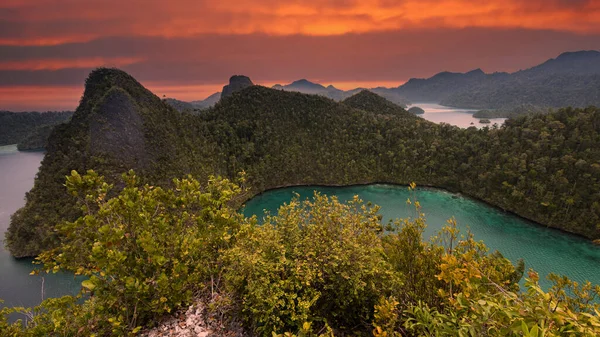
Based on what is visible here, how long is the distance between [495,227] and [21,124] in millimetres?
259855

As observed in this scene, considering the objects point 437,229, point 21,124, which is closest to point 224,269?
point 437,229

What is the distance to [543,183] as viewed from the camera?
55.6 m

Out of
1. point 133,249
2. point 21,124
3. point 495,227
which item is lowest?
point 495,227

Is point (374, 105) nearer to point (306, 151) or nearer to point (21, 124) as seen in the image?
point (306, 151)

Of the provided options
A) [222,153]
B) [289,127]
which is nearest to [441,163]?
[289,127]

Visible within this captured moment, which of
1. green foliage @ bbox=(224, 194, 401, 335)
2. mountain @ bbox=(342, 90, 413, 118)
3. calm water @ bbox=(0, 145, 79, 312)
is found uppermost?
mountain @ bbox=(342, 90, 413, 118)

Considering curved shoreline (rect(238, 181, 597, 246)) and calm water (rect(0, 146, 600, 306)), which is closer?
calm water (rect(0, 146, 600, 306))

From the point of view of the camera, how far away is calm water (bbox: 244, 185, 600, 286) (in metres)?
39.8

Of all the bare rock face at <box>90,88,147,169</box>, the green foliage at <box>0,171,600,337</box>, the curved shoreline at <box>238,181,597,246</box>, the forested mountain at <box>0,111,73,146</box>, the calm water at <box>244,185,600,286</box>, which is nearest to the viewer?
the green foliage at <box>0,171,600,337</box>

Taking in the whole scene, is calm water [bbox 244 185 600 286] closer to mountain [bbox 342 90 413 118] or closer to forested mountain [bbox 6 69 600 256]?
forested mountain [bbox 6 69 600 256]

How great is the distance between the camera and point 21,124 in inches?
6673

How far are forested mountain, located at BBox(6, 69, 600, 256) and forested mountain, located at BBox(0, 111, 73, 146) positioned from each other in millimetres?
135470

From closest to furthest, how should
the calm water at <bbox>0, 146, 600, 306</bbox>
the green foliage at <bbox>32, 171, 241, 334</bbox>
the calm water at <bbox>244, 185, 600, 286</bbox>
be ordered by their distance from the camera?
the green foliage at <bbox>32, 171, 241, 334</bbox>
the calm water at <bbox>0, 146, 600, 306</bbox>
the calm water at <bbox>244, 185, 600, 286</bbox>

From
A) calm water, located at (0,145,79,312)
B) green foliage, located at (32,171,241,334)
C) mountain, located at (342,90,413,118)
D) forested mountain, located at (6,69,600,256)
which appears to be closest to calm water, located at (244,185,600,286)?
forested mountain, located at (6,69,600,256)
